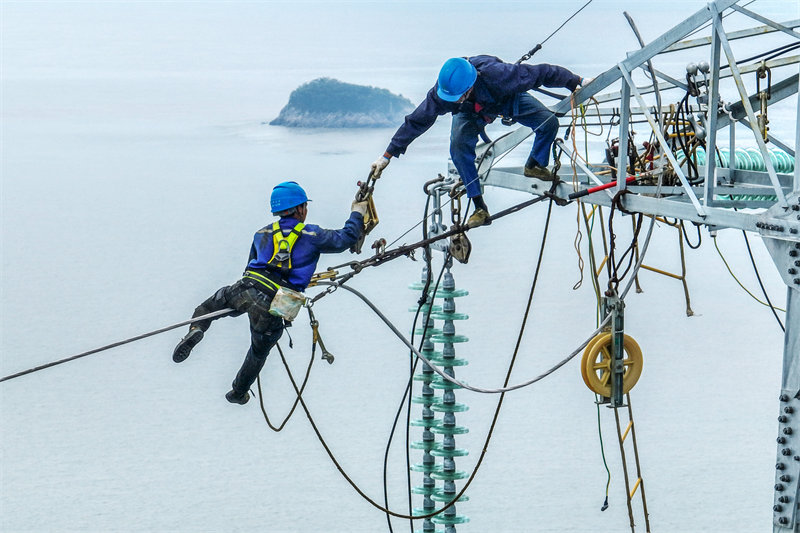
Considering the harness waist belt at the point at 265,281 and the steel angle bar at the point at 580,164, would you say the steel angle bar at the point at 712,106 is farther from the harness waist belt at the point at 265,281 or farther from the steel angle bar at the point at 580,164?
the harness waist belt at the point at 265,281

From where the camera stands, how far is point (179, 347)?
13.2 m

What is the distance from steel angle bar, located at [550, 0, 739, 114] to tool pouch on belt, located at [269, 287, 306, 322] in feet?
11.8

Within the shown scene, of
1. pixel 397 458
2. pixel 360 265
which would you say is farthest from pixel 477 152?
pixel 397 458

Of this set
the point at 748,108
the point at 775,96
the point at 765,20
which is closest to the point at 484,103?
the point at 775,96

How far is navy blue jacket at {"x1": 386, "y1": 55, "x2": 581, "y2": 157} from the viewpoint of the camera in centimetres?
1352

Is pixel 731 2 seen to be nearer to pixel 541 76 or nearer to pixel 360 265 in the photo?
pixel 541 76

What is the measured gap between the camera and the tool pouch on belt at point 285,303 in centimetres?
1335

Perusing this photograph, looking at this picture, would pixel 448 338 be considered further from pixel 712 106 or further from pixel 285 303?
pixel 712 106

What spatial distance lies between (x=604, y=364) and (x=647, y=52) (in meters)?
3.27

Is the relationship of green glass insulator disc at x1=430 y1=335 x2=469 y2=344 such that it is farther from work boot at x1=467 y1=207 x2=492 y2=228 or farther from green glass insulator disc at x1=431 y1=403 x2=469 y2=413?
work boot at x1=467 y1=207 x2=492 y2=228

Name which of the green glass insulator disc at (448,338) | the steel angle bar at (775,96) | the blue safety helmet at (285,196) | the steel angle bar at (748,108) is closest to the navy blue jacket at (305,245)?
the blue safety helmet at (285,196)

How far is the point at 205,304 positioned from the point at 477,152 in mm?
4141

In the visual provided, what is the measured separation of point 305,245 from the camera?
13.4m

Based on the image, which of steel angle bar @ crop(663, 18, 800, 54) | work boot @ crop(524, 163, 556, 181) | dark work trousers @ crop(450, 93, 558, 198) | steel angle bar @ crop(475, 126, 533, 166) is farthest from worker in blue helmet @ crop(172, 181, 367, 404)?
steel angle bar @ crop(663, 18, 800, 54)
